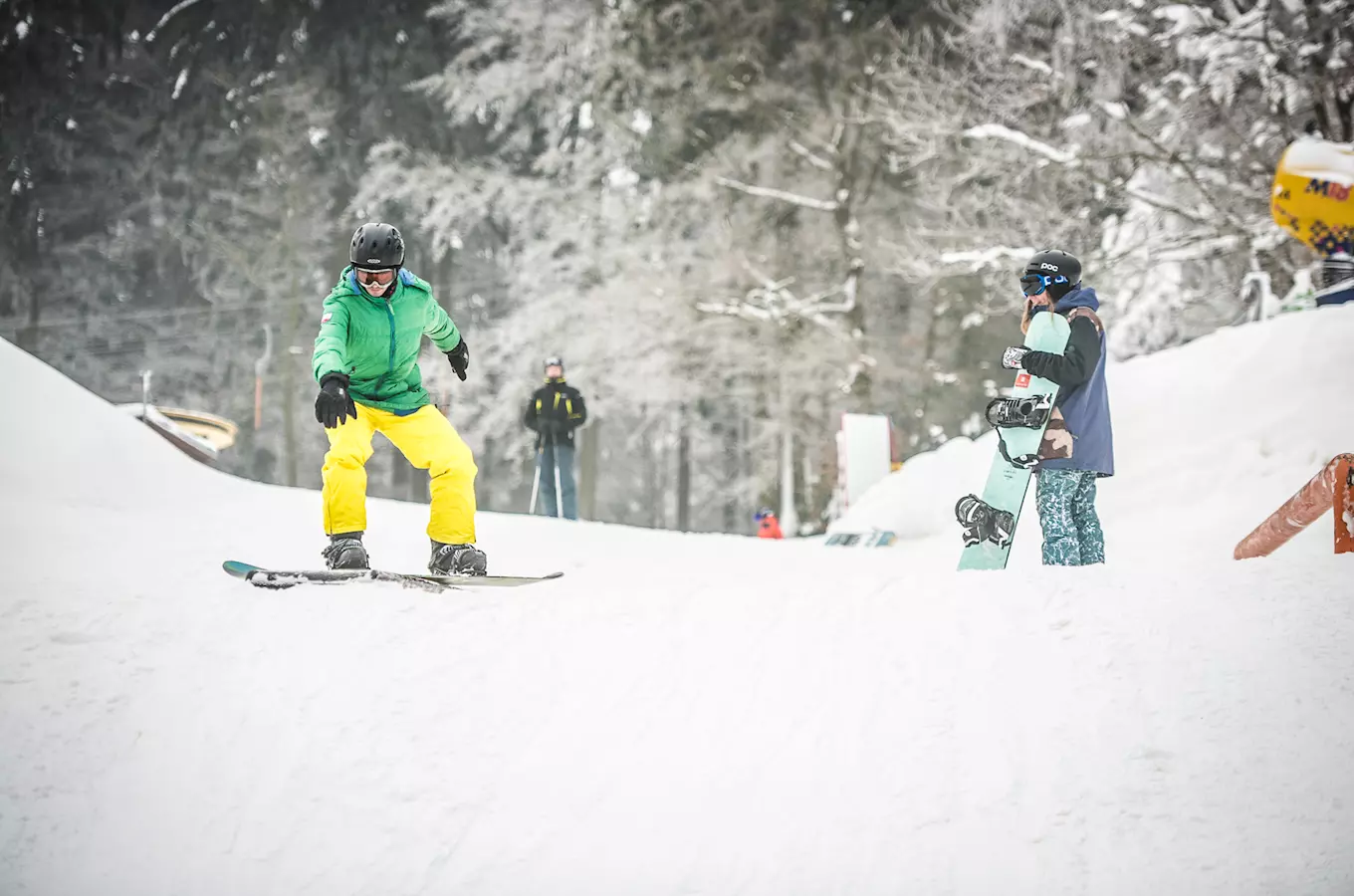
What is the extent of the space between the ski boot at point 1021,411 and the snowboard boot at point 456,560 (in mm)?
2630

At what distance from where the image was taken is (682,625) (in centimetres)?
477

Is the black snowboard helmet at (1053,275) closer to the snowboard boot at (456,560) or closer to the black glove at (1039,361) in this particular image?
the black glove at (1039,361)

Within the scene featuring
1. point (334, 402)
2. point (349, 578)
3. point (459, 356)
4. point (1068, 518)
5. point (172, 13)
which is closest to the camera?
point (334, 402)

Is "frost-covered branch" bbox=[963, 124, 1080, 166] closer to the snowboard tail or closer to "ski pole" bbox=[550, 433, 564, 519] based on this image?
"ski pole" bbox=[550, 433, 564, 519]

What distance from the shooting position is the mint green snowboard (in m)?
5.43

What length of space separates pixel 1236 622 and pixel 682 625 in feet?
7.43

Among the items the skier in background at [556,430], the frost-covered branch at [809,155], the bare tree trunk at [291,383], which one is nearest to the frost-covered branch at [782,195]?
the frost-covered branch at [809,155]

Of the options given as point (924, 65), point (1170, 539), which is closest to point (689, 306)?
point (924, 65)

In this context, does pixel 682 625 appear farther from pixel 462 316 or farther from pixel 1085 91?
pixel 462 316

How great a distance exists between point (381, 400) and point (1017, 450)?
3235 mm

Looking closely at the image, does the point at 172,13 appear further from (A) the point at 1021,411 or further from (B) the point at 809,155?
(A) the point at 1021,411

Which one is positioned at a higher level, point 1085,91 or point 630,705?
point 1085,91

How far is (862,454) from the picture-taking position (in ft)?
46.2

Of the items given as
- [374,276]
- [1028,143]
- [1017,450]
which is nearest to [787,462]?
[1028,143]
